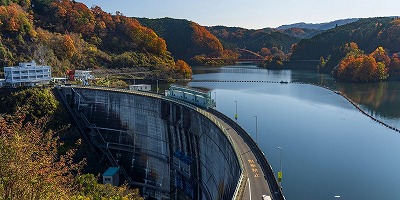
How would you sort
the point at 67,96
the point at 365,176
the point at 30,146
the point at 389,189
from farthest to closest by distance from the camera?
the point at 67,96 → the point at 365,176 → the point at 389,189 → the point at 30,146

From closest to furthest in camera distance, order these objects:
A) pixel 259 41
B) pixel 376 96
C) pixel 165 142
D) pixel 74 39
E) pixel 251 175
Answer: pixel 251 175 < pixel 165 142 < pixel 376 96 < pixel 74 39 < pixel 259 41

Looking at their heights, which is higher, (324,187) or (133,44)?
(133,44)

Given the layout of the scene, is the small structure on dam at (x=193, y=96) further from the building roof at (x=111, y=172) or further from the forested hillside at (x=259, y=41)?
the forested hillside at (x=259, y=41)

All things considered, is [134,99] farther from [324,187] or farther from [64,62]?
[64,62]

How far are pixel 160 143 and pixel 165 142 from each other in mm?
788

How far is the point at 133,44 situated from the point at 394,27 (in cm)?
7812

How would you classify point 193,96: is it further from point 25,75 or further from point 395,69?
point 395,69

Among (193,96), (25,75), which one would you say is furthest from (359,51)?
(25,75)

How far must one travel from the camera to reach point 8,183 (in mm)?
8789

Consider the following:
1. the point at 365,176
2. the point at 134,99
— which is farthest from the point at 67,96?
the point at 365,176

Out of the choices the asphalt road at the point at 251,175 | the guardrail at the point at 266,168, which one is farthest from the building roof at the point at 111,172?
the asphalt road at the point at 251,175

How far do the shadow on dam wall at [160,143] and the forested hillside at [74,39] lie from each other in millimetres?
20772

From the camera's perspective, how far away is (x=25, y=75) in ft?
141

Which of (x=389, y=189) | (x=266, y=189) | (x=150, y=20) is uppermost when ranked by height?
(x=150, y=20)
